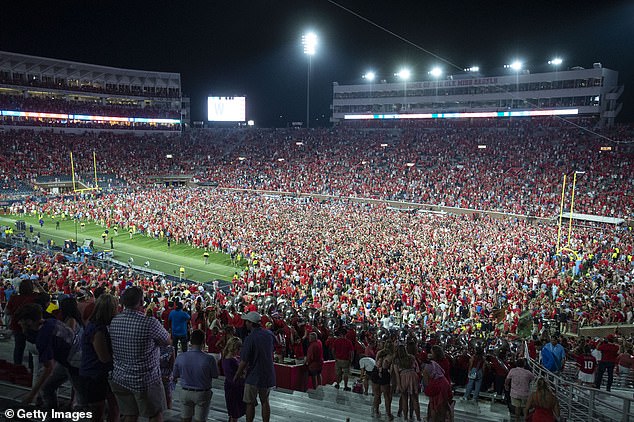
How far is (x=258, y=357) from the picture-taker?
500 cm

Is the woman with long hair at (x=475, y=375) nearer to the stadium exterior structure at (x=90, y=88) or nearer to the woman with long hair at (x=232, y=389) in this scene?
the woman with long hair at (x=232, y=389)

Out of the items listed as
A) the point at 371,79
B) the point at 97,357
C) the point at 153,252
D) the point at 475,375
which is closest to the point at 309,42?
the point at 371,79

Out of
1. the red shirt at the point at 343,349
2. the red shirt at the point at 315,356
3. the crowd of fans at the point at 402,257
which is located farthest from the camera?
the crowd of fans at the point at 402,257

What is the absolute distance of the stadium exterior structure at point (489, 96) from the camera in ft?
163

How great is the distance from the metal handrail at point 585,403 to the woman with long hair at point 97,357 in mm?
4907

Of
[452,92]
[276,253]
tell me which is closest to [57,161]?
[276,253]

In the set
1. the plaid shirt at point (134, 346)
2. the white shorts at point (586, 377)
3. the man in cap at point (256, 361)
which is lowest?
the white shorts at point (586, 377)

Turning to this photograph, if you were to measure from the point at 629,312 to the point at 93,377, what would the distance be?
1563 cm

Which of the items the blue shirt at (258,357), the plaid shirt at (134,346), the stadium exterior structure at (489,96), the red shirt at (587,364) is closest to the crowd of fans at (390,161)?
the stadium exterior structure at (489,96)

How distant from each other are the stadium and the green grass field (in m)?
0.22

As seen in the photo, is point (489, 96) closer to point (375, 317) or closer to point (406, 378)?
point (375, 317)

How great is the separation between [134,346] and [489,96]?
2309 inches

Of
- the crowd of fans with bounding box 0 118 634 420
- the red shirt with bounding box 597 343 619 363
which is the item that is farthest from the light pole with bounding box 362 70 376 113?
the red shirt with bounding box 597 343 619 363

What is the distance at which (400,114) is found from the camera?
64.0 meters
